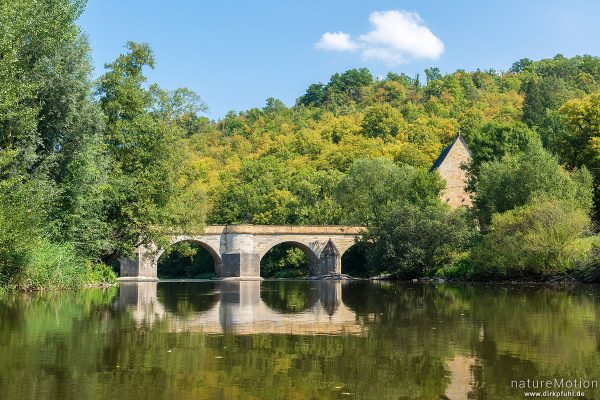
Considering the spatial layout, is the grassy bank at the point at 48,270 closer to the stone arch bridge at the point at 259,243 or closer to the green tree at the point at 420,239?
the green tree at the point at 420,239

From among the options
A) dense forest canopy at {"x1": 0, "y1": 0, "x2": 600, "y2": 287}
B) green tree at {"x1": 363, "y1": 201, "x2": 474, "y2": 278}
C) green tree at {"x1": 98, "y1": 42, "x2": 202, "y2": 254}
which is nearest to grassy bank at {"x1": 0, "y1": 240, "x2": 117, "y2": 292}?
dense forest canopy at {"x1": 0, "y1": 0, "x2": 600, "y2": 287}

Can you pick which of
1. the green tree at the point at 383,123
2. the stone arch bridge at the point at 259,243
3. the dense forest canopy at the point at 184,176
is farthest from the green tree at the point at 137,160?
the green tree at the point at 383,123

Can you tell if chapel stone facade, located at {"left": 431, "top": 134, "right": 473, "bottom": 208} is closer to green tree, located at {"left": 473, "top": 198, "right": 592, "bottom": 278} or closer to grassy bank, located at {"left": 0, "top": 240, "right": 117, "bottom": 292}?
green tree, located at {"left": 473, "top": 198, "right": 592, "bottom": 278}

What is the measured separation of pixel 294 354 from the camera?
903 cm

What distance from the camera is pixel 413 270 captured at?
40969 millimetres

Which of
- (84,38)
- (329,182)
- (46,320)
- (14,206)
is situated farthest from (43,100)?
(329,182)

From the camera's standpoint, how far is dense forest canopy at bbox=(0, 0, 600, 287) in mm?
21547

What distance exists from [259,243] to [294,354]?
45472 mm

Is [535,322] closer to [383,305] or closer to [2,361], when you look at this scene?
[383,305]

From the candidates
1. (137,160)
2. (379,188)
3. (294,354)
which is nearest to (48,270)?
(137,160)

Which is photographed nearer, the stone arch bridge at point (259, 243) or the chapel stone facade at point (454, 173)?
the stone arch bridge at point (259, 243)

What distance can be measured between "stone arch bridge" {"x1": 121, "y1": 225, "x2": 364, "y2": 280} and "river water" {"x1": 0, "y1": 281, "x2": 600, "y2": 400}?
37667mm

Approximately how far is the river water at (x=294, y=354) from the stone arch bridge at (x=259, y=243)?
3767 centimetres

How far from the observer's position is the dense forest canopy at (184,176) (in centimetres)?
2155
